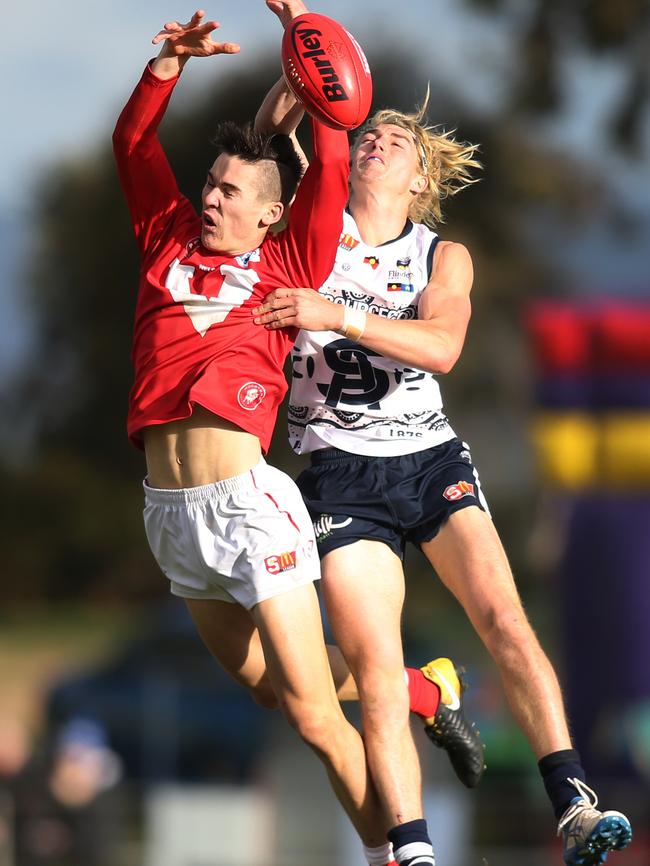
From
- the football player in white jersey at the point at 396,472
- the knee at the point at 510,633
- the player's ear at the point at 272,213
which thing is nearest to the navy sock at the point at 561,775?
the football player in white jersey at the point at 396,472

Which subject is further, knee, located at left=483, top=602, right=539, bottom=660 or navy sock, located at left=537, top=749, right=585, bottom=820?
knee, located at left=483, top=602, right=539, bottom=660

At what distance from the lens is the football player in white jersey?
15.8ft

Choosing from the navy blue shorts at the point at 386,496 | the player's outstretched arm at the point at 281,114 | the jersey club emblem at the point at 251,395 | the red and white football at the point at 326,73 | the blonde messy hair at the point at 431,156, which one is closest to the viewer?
the red and white football at the point at 326,73

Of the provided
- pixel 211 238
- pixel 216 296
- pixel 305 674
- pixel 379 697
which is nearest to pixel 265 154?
pixel 211 238

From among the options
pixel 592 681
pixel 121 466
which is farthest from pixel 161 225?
pixel 121 466

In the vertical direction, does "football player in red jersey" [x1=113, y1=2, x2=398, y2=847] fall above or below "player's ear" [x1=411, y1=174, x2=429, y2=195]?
below

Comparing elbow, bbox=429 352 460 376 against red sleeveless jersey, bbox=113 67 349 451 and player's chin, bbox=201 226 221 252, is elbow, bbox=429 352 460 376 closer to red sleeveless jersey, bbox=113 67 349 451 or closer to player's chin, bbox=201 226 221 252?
red sleeveless jersey, bbox=113 67 349 451

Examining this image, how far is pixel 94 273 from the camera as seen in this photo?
2238cm

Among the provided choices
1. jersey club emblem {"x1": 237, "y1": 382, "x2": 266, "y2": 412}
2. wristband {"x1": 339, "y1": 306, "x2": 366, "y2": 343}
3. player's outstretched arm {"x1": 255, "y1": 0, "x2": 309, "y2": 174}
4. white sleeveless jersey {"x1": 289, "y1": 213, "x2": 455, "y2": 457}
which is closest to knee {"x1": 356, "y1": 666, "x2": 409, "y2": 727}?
white sleeveless jersey {"x1": 289, "y1": 213, "x2": 455, "y2": 457}

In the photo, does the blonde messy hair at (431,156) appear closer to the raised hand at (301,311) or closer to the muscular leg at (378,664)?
the raised hand at (301,311)

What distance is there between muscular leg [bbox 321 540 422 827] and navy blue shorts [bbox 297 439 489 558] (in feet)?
0.32

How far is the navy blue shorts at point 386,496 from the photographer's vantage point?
5.05 metres

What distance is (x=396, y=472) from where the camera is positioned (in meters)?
5.11

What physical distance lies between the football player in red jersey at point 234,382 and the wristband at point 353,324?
23 cm
